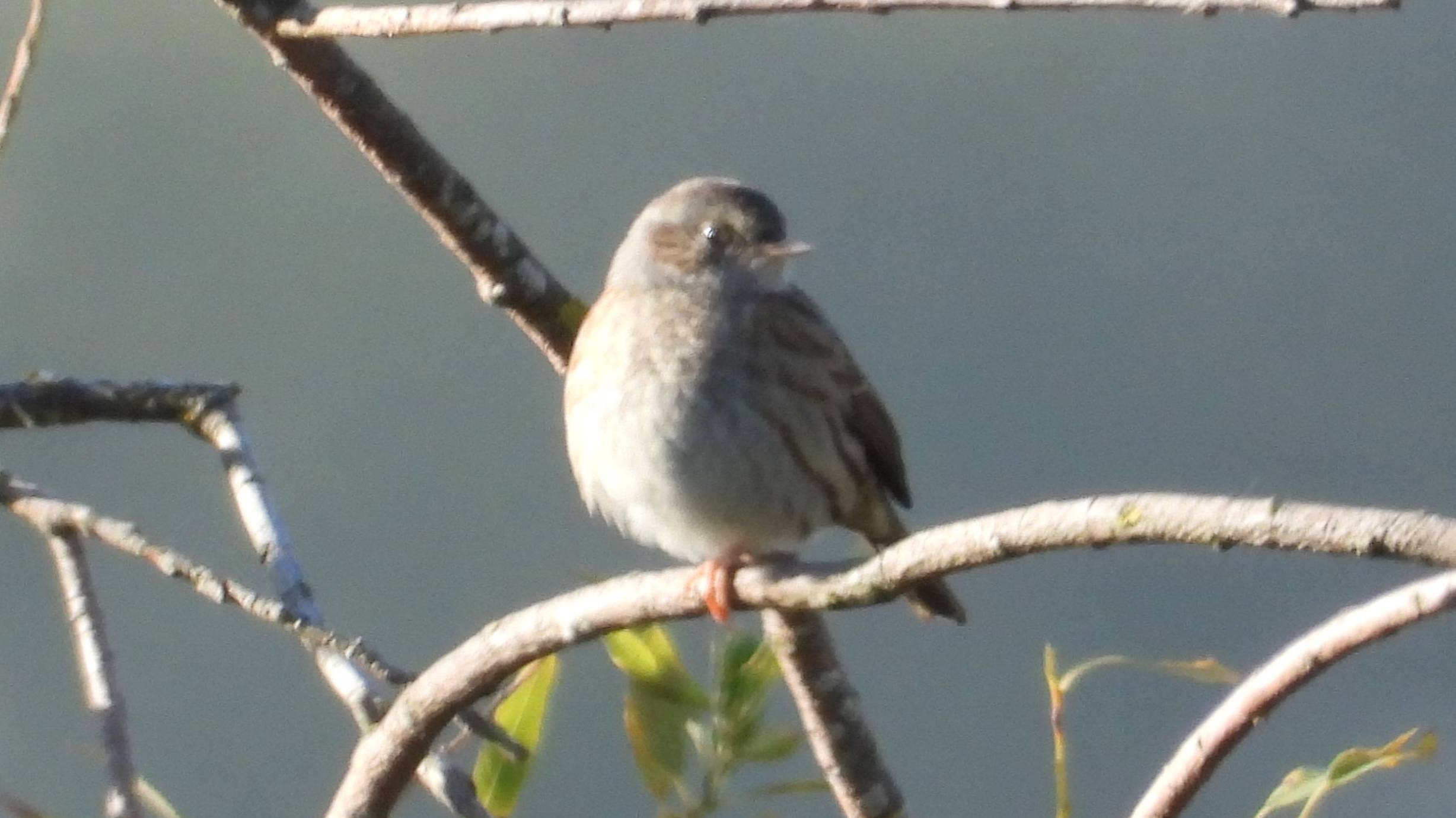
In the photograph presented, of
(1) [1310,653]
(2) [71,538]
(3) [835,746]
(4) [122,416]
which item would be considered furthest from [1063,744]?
(4) [122,416]

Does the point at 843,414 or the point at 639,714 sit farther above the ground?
the point at 843,414

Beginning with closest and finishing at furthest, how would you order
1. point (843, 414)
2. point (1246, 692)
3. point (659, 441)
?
point (1246, 692) < point (659, 441) < point (843, 414)

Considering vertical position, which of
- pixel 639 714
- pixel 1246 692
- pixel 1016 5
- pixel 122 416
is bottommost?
pixel 1246 692

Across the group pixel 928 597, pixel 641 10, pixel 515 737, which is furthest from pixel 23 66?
pixel 928 597

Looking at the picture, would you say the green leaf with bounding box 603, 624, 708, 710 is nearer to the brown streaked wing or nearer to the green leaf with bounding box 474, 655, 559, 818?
the green leaf with bounding box 474, 655, 559, 818

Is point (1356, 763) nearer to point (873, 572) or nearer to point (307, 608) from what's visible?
point (873, 572)

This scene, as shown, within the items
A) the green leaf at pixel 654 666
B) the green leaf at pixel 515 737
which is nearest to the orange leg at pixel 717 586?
the green leaf at pixel 654 666

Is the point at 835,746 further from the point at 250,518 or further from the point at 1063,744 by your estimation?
the point at 250,518
